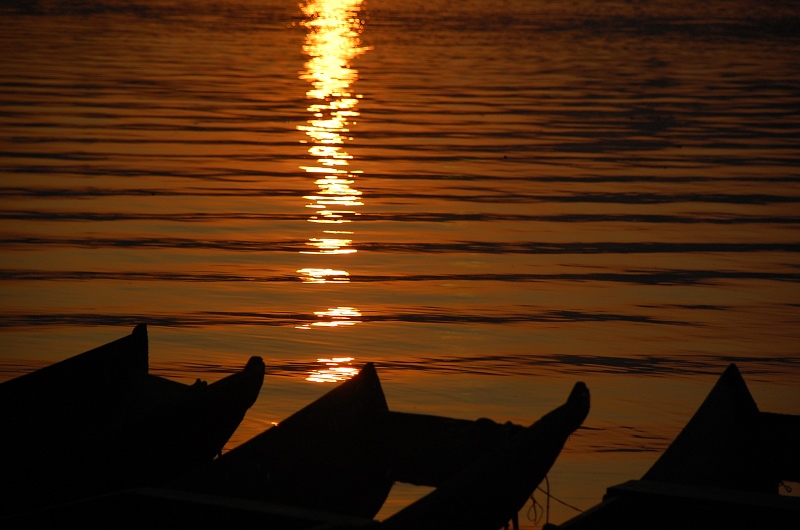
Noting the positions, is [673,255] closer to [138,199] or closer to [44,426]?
[138,199]

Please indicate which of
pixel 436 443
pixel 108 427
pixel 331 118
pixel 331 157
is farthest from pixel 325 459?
pixel 331 118

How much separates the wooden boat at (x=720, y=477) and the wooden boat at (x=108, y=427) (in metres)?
1.79

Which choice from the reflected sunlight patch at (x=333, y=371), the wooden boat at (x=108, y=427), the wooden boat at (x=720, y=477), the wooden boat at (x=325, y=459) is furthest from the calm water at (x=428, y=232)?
the wooden boat at (x=108, y=427)

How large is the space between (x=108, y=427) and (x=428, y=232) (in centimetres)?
681

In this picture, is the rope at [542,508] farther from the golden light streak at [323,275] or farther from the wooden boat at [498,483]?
the golden light streak at [323,275]

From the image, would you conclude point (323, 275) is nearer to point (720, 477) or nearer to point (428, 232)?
point (428, 232)

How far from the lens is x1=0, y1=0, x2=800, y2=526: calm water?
863 centimetres

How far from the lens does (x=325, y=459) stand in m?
6.30

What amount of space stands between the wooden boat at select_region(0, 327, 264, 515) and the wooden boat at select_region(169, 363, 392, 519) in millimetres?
282

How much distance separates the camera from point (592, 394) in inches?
324

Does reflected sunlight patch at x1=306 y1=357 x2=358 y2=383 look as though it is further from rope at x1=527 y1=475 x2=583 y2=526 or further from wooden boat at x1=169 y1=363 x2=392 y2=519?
rope at x1=527 y1=475 x2=583 y2=526

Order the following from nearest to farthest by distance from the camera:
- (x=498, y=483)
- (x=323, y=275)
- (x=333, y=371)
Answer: (x=498, y=483) → (x=333, y=371) → (x=323, y=275)

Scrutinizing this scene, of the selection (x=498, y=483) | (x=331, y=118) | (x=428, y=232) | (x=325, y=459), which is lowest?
(x=325, y=459)

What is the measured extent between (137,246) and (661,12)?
3659 cm
